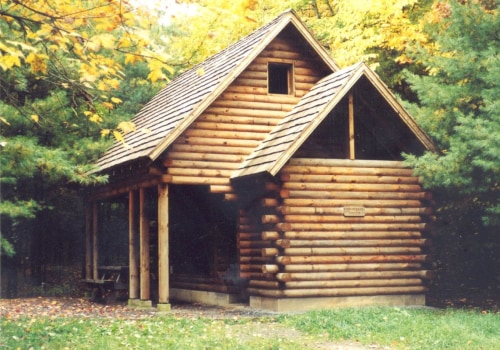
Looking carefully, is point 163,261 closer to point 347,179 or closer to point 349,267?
Answer: point 349,267

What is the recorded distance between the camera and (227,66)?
19.6m

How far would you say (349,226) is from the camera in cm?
1723

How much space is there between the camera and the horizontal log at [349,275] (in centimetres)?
1648

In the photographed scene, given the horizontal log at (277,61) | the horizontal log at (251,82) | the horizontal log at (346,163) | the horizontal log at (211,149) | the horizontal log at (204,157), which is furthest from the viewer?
the horizontal log at (277,61)

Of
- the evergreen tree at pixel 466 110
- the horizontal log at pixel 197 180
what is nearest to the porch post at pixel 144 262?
the horizontal log at pixel 197 180

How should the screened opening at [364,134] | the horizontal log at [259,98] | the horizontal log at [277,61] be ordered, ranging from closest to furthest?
the screened opening at [364,134] < the horizontal log at [259,98] < the horizontal log at [277,61]

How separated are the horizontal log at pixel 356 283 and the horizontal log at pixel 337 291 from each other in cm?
7

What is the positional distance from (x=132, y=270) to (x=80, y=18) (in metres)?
A: 12.5

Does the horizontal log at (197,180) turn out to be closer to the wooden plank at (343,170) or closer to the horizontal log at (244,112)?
the horizontal log at (244,112)

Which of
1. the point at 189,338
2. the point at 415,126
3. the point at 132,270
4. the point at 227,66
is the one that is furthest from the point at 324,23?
the point at 189,338

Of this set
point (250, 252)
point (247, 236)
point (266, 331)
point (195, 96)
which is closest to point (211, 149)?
point (195, 96)

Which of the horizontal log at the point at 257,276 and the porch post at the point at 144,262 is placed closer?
the horizontal log at the point at 257,276

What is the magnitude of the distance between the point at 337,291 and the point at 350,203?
84.0 inches

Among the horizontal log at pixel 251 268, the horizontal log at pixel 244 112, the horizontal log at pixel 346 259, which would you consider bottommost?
the horizontal log at pixel 251 268
